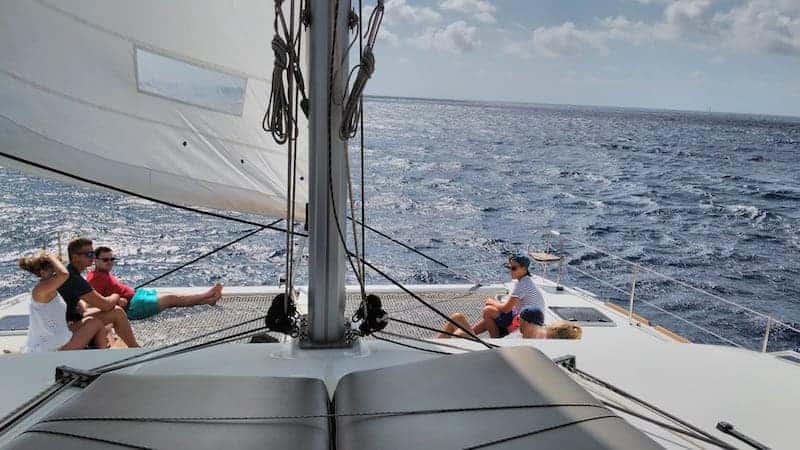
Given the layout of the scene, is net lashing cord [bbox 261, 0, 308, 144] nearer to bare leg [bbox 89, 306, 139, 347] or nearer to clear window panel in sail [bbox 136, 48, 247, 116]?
clear window panel in sail [bbox 136, 48, 247, 116]

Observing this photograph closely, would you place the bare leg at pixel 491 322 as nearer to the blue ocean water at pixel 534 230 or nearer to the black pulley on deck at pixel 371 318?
the blue ocean water at pixel 534 230

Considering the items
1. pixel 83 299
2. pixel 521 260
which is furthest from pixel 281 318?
pixel 521 260

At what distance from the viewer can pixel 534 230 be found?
14.4 meters

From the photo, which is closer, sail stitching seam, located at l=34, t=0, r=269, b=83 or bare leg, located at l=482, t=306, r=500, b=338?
sail stitching seam, located at l=34, t=0, r=269, b=83

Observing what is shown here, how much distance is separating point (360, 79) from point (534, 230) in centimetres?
1310

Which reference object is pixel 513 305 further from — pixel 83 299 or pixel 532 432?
pixel 532 432

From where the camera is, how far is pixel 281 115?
1.89 metres

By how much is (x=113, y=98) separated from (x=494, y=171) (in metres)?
23.8

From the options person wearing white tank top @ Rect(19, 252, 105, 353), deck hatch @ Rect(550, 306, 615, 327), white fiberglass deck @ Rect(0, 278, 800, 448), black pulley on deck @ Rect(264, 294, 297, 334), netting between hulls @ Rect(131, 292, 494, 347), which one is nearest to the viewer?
white fiberglass deck @ Rect(0, 278, 800, 448)

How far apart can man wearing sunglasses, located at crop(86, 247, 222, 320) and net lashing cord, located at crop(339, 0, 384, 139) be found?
8.65ft

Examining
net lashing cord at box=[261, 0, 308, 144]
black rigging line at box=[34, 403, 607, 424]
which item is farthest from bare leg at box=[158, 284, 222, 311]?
black rigging line at box=[34, 403, 607, 424]

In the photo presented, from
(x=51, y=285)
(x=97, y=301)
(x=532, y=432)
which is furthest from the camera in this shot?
(x=97, y=301)

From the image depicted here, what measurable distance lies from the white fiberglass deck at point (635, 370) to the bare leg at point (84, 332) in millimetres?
1259

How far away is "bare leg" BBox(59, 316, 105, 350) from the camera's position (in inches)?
118
